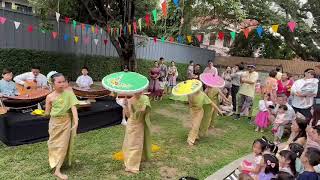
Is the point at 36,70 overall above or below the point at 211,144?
above

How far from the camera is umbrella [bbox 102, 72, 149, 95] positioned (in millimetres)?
5891

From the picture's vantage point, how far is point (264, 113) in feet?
32.3

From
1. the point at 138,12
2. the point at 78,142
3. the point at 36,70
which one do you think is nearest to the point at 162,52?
the point at 138,12

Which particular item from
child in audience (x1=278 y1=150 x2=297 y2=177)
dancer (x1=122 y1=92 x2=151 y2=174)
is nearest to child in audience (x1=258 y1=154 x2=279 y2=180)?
child in audience (x1=278 y1=150 x2=297 y2=177)

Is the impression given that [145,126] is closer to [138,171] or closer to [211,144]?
[138,171]

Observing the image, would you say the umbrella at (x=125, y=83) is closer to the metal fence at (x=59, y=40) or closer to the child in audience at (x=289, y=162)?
the child in audience at (x=289, y=162)

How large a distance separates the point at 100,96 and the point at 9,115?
339cm

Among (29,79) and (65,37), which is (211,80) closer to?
(29,79)

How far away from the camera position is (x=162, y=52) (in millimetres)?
23516

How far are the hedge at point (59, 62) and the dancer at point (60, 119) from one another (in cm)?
821

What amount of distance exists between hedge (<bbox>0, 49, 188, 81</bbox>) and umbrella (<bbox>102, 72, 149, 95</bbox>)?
8.23 meters

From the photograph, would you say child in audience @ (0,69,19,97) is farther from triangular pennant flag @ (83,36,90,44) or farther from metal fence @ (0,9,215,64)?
triangular pennant flag @ (83,36,90,44)

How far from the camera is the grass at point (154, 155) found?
6085mm

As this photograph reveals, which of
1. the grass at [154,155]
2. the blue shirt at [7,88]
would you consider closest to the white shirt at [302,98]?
the grass at [154,155]
